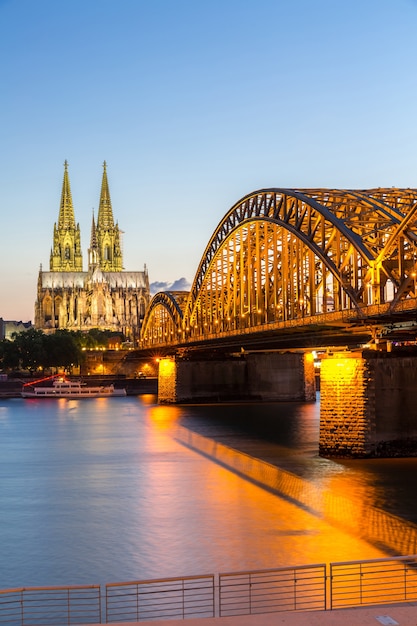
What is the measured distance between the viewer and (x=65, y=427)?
8688 centimetres

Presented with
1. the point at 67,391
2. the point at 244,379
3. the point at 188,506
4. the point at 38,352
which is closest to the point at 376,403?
the point at 188,506

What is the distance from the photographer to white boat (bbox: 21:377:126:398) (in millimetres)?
148750

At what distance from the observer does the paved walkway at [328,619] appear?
48.2 ft

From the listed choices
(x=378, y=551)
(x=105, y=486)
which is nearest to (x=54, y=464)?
(x=105, y=486)

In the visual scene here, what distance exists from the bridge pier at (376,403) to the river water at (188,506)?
3.48 ft

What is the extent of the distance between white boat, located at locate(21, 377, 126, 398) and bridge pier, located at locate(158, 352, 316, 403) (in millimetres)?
33871

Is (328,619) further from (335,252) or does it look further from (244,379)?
(244,379)

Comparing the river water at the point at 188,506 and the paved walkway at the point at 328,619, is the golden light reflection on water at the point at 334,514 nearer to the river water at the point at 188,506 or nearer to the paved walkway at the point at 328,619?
the river water at the point at 188,506

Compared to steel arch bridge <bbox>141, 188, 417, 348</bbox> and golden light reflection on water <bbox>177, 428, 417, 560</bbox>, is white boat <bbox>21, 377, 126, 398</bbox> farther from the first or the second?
golden light reflection on water <bbox>177, 428, 417, 560</bbox>

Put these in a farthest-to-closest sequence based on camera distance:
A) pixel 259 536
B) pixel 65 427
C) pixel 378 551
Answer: pixel 65 427 < pixel 259 536 < pixel 378 551

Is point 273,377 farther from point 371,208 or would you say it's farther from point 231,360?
point 371,208

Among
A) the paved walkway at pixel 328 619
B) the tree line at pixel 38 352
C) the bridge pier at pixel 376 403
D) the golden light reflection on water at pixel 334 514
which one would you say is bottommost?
the golden light reflection on water at pixel 334 514

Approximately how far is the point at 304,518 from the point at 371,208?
2581 cm

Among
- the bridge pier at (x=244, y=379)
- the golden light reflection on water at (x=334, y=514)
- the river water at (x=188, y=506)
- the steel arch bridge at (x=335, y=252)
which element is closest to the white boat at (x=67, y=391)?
the bridge pier at (x=244, y=379)
